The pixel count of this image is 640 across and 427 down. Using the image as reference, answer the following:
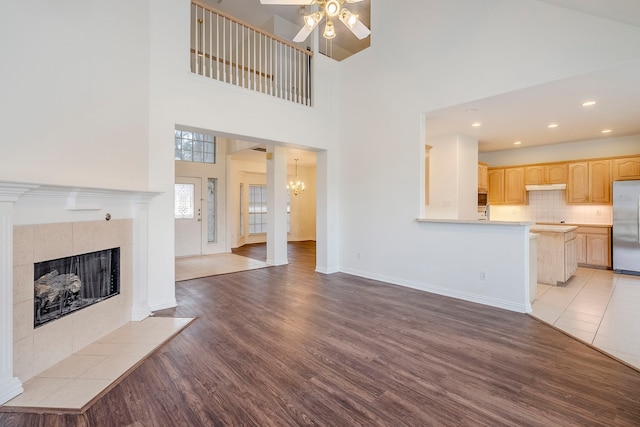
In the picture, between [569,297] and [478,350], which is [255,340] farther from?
[569,297]

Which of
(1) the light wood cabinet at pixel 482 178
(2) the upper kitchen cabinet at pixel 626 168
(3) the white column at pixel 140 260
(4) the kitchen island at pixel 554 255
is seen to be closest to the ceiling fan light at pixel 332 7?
(3) the white column at pixel 140 260

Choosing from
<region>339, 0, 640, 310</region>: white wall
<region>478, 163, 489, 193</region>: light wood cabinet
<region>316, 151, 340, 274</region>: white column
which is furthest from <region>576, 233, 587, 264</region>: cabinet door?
<region>316, 151, 340, 274</region>: white column

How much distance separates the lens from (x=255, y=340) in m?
2.73

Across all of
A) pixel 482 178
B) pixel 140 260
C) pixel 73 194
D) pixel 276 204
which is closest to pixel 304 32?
pixel 73 194

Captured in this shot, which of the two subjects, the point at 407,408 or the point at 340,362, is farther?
the point at 340,362

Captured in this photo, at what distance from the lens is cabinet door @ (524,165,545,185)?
21.1ft

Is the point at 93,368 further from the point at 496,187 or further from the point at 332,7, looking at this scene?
the point at 496,187

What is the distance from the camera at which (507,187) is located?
6930 mm

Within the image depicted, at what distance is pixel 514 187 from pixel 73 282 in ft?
26.7

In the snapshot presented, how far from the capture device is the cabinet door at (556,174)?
6.14 meters

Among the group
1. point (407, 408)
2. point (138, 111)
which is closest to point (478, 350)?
point (407, 408)

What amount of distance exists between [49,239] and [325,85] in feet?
15.3

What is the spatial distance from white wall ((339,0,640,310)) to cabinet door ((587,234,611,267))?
2.86 metres

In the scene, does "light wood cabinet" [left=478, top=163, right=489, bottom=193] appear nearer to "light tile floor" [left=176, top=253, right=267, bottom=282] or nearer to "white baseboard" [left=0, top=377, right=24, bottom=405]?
"light tile floor" [left=176, top=253, right=267, bottom=282]
